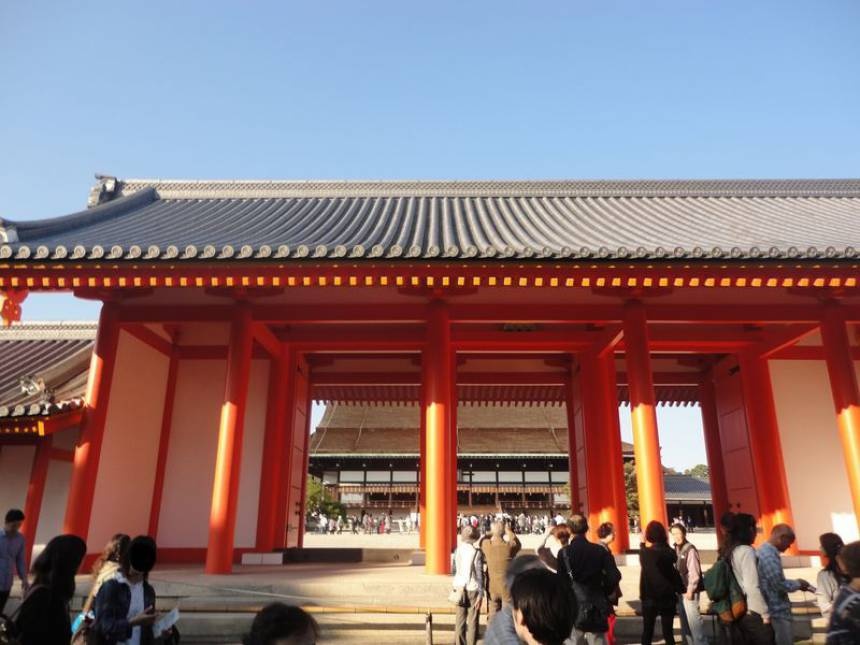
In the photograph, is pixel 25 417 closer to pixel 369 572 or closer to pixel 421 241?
pixel 369 572

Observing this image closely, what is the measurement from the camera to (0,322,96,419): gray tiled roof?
8516 millimetres

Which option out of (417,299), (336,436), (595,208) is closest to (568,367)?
(595,208)

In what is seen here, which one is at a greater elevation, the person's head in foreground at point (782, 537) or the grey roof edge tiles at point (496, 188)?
the grey roof edge tiles at point (496, 188)

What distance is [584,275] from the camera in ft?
26.5

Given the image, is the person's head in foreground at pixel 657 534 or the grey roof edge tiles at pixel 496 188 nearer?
the person's head in foreground at pixel 657 534

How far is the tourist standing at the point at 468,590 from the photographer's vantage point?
6070mm

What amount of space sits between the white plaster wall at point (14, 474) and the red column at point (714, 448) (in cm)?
1285

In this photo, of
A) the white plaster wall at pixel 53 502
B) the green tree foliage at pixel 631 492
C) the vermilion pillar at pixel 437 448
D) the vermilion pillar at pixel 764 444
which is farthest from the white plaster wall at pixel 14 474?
the green tree foliage at pixel 631 492

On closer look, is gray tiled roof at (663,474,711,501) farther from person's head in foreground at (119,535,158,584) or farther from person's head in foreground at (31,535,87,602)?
person's head in foreground at (31,535,87,602)

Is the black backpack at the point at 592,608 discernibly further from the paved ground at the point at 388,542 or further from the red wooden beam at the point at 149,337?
the paved ground at the point at 388,542

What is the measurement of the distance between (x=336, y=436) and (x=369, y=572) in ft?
59.8

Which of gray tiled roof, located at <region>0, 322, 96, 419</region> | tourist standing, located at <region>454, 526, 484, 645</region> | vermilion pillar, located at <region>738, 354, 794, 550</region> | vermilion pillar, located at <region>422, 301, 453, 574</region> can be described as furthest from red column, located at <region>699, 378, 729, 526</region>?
gray tiled roof, located at <region>0, 322, 96, 419</region>

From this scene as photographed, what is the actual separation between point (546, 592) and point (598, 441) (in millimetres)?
9686

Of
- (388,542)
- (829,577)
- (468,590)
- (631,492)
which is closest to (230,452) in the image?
(468,590)
